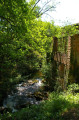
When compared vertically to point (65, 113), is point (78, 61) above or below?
above

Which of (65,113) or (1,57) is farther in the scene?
(1,57)

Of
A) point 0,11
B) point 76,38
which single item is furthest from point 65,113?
point 0,11

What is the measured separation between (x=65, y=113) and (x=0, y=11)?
3904mm

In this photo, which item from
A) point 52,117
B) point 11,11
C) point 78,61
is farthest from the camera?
point 78,61

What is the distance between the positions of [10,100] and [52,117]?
3.91m

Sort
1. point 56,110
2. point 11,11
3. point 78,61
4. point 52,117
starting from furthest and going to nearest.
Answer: point 78,61 → point 11,11 → point 56,110 → point 52,117

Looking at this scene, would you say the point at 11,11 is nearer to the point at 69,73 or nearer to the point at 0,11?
the point at 0,11

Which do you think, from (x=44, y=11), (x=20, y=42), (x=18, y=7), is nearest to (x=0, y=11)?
(x=18, y=7)

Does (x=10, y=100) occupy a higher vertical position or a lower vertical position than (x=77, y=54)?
lower

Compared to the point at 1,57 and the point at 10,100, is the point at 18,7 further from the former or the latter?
the point at 10,100

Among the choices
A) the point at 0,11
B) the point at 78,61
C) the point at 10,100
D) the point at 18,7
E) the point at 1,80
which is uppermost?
the point at 18,7

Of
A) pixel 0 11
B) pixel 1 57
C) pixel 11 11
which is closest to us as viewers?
pixel 0 11

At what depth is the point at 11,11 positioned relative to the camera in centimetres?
387

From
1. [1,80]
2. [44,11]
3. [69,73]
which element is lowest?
[1,80]
